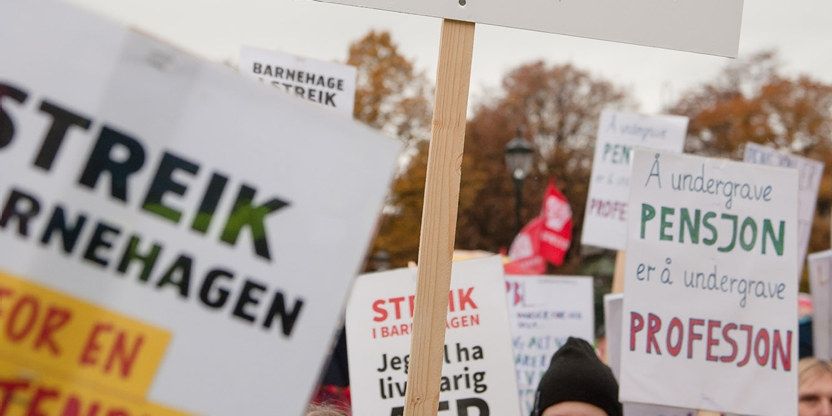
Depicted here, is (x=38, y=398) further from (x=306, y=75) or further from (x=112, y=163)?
→ (x=306, y=75)

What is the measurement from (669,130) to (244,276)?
681 cm

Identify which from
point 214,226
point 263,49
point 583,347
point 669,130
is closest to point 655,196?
point 583,347

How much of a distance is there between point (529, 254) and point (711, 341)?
6.98 metres

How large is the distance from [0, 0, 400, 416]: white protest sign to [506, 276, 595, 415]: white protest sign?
17.6 ft

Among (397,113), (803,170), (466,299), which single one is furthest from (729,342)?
(397,113)

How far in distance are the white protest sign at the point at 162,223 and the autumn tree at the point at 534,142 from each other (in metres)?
37.0

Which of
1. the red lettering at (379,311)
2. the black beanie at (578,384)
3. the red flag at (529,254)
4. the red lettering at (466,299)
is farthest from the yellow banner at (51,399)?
the red flag at (529,254)

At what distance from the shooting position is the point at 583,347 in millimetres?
4070

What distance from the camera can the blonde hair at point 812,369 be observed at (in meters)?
5.08

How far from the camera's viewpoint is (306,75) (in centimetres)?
556

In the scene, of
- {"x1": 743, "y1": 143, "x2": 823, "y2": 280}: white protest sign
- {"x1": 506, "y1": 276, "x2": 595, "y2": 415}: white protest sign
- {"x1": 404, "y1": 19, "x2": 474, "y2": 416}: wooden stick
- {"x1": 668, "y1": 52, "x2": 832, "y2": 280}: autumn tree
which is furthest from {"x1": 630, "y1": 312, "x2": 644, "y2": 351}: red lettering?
{"x1": 668, "y1": 52, "x2": 832, "y2": 280}: autumn tree

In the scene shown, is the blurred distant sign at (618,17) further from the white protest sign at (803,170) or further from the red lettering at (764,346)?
the white protest sign at (803,170)

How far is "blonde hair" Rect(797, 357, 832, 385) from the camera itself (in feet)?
16.7

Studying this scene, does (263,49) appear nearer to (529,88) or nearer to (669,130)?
(669,130)
